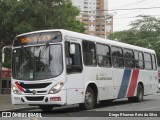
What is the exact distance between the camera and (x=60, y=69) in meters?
14.7

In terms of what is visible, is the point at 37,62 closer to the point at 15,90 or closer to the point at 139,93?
the point at 15,90

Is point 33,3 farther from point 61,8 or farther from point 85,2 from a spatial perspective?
point 85,2

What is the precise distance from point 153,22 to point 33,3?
45.6 m

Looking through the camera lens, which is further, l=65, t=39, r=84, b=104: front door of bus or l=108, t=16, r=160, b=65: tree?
l=108, t=16, r=160, b=65: tree

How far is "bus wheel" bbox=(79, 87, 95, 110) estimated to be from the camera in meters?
16.2

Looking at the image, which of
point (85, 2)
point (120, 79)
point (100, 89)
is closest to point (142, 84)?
point (120, 79)

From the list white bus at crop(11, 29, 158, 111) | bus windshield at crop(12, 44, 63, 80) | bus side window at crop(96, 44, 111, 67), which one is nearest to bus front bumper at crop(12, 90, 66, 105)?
white bus at crop(11, 29, 158, 111)

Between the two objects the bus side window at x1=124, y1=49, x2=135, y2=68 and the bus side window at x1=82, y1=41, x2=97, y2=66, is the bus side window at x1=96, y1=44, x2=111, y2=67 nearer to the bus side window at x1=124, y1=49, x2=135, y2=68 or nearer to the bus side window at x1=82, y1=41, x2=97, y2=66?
the bus side window at x1=82, y1=41, x2=97, y2=66

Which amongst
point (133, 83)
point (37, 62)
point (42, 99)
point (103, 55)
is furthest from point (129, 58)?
point (42, 99)

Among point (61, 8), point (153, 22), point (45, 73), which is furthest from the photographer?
point (153, 22)

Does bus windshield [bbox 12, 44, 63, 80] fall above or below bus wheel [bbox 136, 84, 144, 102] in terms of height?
above

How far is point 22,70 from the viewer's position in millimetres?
15523

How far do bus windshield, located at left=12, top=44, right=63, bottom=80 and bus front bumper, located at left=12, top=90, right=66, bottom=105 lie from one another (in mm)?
682


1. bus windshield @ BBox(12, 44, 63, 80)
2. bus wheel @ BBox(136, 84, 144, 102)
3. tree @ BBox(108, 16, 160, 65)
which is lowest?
bus wheel @ BBox(136, 84, 144, 102)
